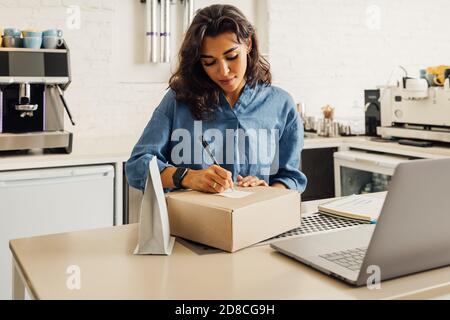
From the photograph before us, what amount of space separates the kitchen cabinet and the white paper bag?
2.66 meters

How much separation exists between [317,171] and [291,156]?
1.99 m

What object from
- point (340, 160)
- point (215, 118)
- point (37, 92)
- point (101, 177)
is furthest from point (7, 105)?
point (340, 160)

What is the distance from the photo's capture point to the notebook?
155cm

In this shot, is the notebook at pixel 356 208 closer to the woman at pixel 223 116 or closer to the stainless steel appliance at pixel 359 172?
the woman at pixel 223 116

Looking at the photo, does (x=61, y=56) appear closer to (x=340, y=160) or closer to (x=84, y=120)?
(x=84, y=120)

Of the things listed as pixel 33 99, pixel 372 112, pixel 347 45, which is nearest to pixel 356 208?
pixel 33 99

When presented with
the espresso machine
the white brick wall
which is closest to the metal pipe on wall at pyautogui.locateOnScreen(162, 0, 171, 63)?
the white brick wall

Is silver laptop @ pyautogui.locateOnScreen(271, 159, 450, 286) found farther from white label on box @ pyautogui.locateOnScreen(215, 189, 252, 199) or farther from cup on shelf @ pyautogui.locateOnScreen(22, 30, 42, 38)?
cup on shelf @ pyautogui.locateOnScreen(22, 30, 42, 38)

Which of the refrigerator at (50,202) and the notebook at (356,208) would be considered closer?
the notebook at (356,208)

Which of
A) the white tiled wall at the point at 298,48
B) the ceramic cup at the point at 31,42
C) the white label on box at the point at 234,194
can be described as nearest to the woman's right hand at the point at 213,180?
the white label on box at the point at 234,194

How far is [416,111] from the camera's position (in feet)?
10.8

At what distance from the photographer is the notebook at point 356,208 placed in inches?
61.0

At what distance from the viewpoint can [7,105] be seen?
2631 millimetres

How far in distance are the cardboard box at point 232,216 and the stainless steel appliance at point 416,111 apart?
6.73 ft
